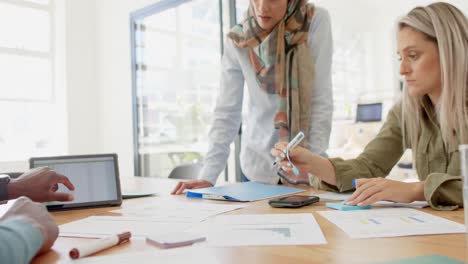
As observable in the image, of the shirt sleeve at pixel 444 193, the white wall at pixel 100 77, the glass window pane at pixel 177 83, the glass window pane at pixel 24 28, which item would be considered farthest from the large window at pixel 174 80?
the shirt sleeve at pixel 444 193

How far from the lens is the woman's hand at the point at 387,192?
97cm

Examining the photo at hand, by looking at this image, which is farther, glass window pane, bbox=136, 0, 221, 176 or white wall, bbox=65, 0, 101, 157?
white wall, bbox=65, 0, 101, 157

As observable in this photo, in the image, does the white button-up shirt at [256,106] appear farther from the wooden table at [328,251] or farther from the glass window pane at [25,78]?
the glass window pane at [25,78]

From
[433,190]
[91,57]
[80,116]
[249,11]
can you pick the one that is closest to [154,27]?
[91,57]

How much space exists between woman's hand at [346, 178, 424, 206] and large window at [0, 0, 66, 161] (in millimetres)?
4303

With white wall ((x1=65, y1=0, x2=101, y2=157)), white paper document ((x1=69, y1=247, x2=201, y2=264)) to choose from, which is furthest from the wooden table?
white wall ((x1=65, y1=0, x2=101, y2=157))

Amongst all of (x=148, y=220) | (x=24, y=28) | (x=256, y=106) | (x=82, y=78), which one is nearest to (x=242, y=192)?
(x=148, y=220)

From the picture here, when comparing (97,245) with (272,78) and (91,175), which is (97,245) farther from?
(272,78)

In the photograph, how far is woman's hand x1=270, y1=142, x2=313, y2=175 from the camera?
48.5 inches

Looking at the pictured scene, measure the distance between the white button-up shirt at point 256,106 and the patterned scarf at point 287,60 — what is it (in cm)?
3

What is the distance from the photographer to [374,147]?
137cm

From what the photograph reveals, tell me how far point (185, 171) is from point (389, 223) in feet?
5.82

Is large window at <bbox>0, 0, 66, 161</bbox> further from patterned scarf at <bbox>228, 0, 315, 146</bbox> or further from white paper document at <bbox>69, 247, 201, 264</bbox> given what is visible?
white paper document at <bbox>69, 247, 201, 264</bbox>

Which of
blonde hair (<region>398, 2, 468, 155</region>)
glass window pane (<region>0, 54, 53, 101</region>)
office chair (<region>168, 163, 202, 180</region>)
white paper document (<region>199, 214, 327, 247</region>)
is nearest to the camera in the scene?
white paper document (<region>199, 214, 327, 247</region>)
